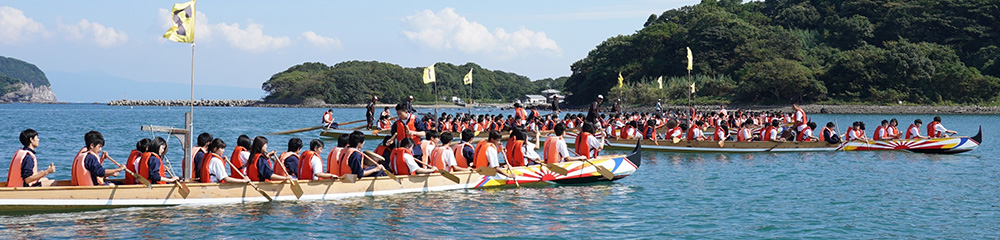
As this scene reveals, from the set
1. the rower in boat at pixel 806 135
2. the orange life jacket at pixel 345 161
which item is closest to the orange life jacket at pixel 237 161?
the orange life jacket at pixel 345 161

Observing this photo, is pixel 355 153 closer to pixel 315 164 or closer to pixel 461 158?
pixel 315 164

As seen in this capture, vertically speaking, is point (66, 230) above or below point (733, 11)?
below

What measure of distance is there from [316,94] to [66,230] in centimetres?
14097

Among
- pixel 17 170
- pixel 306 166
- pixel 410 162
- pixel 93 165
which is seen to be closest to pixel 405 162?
pixel 410 162

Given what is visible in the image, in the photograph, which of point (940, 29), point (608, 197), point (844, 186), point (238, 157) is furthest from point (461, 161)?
point (940, 29)

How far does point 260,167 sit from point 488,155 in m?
4.32

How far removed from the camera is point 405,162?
1487 centimetres

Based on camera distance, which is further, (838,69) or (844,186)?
(838,69)

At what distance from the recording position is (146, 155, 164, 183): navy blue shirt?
12.4 metres

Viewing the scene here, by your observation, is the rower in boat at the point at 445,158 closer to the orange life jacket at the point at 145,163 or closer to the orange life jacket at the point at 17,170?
the orange life jacket at the point at 145,163

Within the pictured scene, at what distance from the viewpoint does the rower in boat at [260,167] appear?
13.3 m

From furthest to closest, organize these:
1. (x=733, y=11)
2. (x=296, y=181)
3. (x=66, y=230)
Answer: (x=733, y=11) < (x=296, y=181) < (x=66, y=230)

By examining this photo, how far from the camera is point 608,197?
15414 millimetres

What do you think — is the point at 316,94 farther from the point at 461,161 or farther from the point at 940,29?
the point at 461,161
